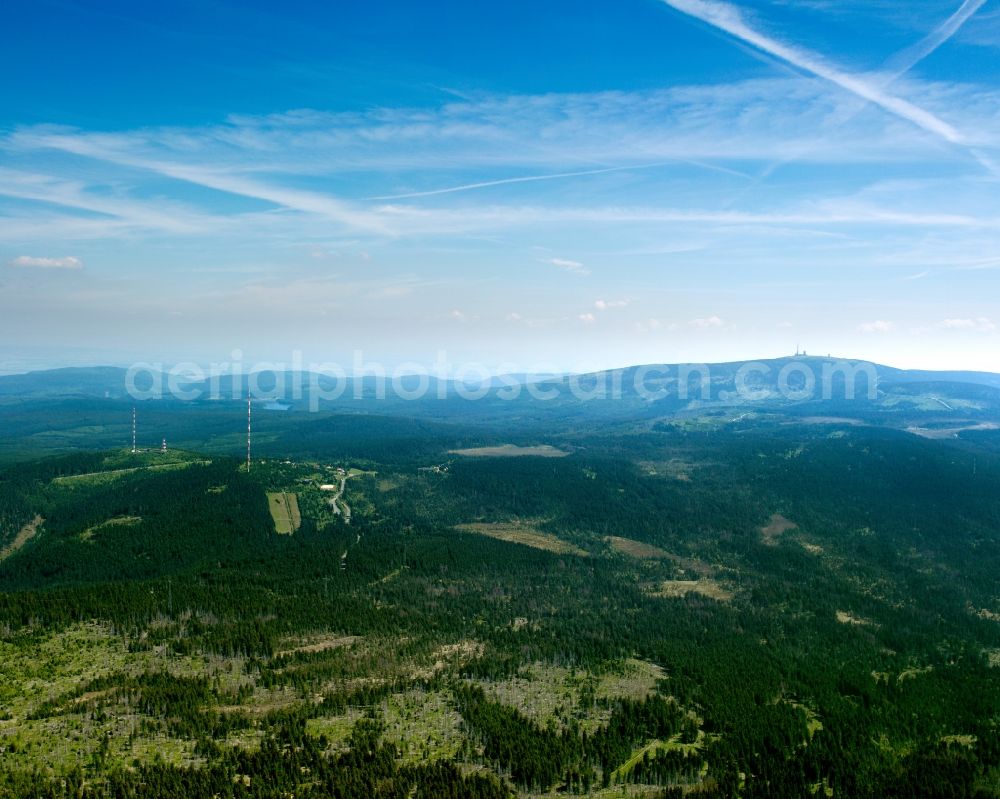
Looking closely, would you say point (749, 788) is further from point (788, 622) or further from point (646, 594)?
point (646, 594)

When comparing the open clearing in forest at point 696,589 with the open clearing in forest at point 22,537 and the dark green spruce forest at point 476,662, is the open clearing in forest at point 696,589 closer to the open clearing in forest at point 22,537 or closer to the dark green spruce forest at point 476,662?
the dark green spruce forest at point 476,662

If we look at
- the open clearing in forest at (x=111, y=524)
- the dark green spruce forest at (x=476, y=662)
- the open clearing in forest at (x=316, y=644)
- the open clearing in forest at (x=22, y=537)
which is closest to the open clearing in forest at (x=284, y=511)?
the dark green spruce forest at (x=476, y=662)

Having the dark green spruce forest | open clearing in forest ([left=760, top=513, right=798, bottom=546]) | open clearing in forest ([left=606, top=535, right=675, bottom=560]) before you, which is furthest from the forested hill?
open clearing in forest ([left=760, top=513, right=798, bottom=546])

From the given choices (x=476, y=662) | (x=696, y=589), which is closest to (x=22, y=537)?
(x=476, y=662)

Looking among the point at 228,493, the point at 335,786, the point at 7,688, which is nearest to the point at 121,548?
the point at 228,493

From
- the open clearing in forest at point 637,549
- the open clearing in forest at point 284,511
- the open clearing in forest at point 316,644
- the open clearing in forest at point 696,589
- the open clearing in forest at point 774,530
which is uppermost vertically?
the open clearing in forest at point 284,511

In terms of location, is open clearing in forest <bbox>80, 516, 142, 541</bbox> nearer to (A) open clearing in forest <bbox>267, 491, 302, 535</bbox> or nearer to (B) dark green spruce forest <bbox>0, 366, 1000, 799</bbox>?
(B) dark green spruce forest <bbox>0, 366, 1000, 799</bbox>
